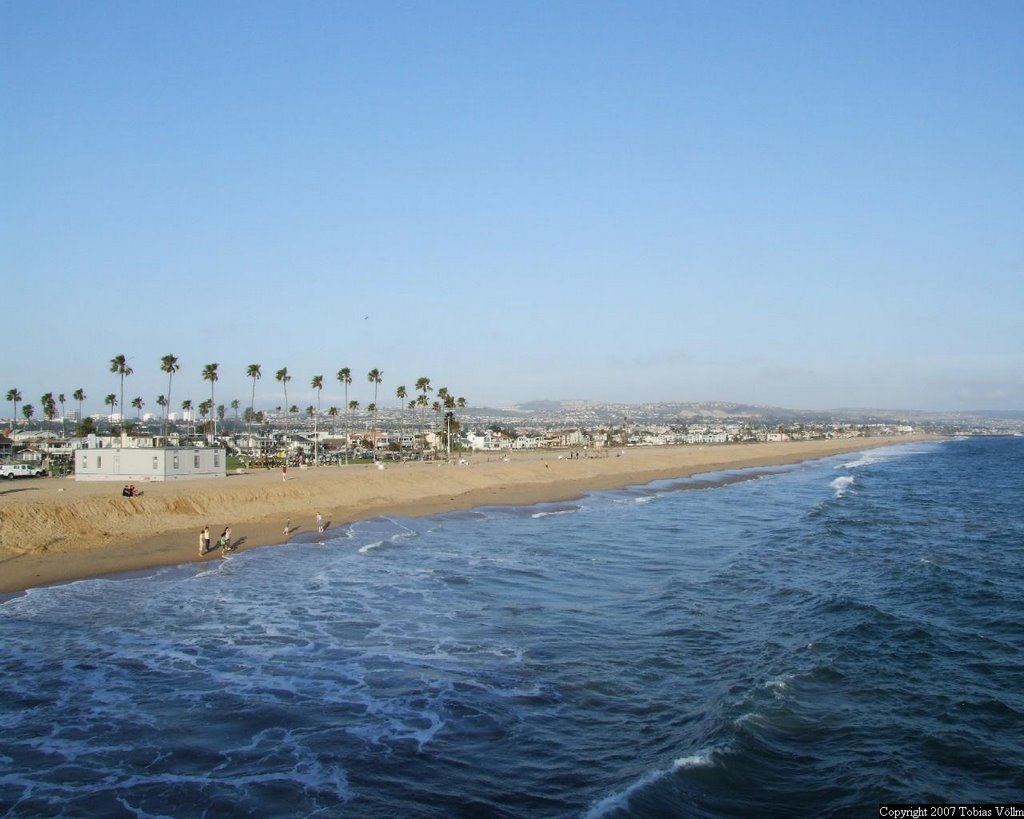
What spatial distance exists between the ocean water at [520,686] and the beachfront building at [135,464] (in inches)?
778

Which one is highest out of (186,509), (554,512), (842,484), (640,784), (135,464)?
(135,464)

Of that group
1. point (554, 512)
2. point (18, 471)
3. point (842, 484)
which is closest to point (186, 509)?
point (554, 512)

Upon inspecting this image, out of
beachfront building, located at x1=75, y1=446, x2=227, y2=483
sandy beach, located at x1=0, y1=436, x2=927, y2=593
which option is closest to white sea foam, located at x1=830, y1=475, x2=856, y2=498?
sandy beach, located at x1=0, y1=436, x2=927, y2=593

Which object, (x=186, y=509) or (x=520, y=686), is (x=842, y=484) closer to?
(x=186, y=509)

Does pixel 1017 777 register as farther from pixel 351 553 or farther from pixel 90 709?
pixel 351 553

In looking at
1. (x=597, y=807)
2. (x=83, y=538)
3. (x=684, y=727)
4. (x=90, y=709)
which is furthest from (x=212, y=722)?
(x=83, y=538)

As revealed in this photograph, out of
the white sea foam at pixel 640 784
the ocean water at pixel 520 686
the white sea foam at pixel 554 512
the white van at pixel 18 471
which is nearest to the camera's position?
the white sea foam at pixel 640 784

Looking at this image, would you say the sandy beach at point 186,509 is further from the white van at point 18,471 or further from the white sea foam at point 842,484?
A: the white sea foam at point 842,484

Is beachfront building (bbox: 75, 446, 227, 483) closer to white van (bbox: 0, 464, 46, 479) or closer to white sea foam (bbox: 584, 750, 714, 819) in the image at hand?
white van (bbox: 0, 464, 46, 479)

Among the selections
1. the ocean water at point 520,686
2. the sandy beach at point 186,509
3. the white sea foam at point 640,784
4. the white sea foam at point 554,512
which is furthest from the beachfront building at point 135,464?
the white sea foam at point 640,784

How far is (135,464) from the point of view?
46.8m

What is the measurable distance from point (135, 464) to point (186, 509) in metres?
13.0

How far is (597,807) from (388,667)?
281 inches

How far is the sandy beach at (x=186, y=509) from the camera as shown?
27.3m
